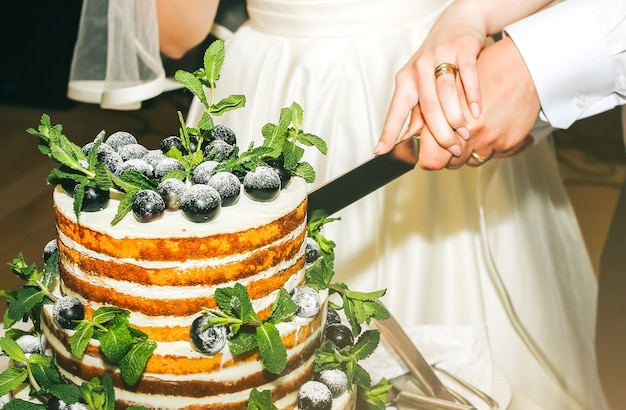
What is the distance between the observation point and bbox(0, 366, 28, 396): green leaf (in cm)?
84

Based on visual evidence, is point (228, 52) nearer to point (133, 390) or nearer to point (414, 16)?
point (414, 16)

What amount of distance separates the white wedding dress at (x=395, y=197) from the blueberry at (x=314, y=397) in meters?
0.98

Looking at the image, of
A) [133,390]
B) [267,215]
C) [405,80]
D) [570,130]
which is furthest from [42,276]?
[570,130]

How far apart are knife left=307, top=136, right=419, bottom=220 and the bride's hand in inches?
5.0

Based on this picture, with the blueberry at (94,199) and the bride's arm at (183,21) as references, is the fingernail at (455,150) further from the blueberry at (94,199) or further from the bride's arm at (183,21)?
the bride's arm at (183,21)

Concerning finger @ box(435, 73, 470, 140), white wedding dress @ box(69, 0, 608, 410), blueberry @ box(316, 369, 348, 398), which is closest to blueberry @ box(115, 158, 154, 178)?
blueberry @ box(316, 369, 348, 398)

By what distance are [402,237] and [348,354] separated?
98 cm

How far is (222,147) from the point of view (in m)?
0.88

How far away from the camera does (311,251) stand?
0.97 m

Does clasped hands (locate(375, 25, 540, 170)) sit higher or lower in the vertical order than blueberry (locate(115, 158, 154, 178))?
higher

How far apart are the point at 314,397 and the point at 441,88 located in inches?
26.6

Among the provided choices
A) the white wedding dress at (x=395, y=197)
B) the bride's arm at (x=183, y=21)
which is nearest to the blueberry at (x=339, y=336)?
the white wedding dress at (x=395, y=197)

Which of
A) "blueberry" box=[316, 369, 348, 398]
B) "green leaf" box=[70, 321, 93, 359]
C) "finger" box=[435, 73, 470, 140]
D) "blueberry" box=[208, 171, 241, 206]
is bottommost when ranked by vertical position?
"green leaf" box=[70, 321, 93, 359]

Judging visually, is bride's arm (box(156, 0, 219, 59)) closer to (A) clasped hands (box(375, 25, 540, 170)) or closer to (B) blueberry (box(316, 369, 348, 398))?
(A) clasped hands (box(375, 25, 540, 170))
